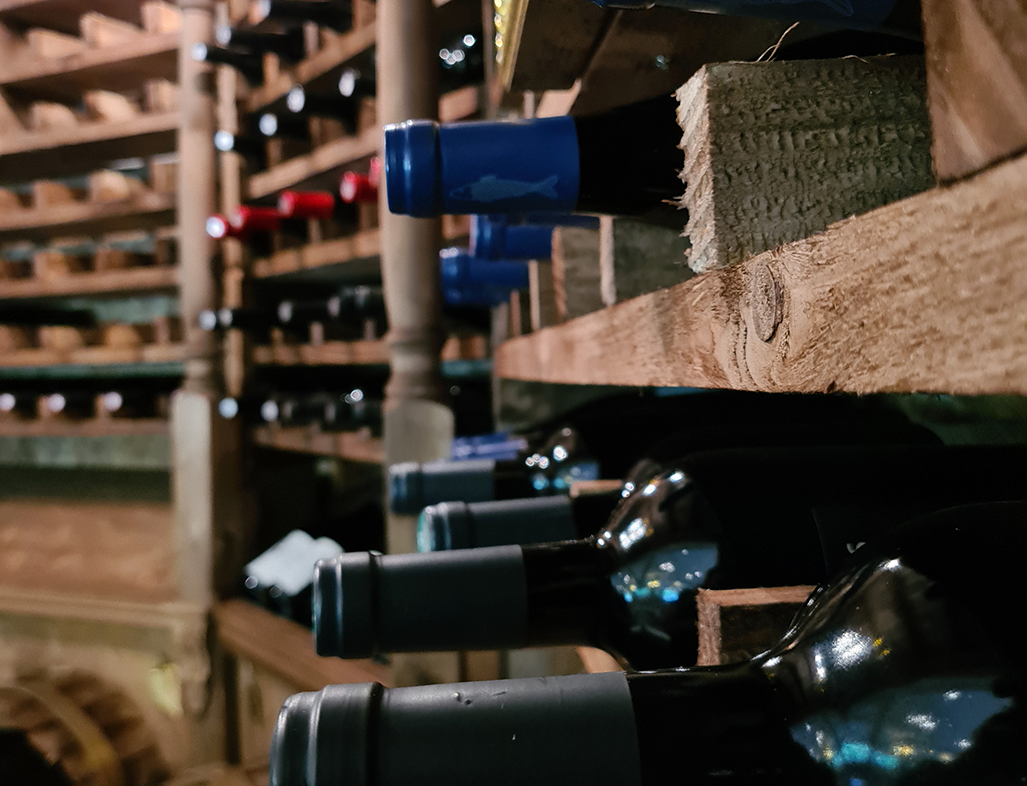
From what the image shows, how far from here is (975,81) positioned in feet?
0.40

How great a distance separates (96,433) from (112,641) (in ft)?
2.03

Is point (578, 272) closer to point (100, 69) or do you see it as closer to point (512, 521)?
point (512, 521)

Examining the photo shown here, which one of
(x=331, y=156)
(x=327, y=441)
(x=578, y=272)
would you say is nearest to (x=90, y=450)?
(x=327, y=441)

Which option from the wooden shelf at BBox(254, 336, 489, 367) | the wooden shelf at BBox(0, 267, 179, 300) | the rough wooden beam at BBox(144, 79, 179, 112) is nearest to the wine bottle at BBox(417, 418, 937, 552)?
the wooden shelf at BBox(254, 336, 489, 367)

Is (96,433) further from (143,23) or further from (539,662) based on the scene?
(539,662)

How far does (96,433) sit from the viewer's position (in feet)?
6.28

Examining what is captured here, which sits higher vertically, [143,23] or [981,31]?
[143,23]

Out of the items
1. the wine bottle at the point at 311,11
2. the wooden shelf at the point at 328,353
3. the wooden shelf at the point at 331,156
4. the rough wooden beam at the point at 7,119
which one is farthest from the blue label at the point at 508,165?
the rough wooden beam at the point at 7,119

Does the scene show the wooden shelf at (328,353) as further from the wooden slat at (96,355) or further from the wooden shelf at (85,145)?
the wooden shelf at (85,145)

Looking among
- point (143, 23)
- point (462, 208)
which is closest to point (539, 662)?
point (462, 208)

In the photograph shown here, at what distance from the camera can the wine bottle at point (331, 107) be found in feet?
4.55

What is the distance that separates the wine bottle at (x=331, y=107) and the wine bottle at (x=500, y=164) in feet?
3.76

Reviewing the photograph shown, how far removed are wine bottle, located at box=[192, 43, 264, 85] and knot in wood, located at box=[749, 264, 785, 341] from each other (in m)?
1.79

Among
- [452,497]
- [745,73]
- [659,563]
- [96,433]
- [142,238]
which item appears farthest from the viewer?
[142,238]
